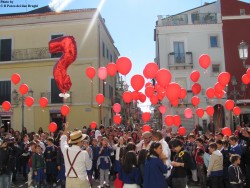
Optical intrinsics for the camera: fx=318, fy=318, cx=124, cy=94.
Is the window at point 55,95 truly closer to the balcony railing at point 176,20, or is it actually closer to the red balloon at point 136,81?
the balcony railing at point 176,20

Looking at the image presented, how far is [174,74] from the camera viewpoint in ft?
85.5

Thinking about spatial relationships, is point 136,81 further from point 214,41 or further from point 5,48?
point 5,48

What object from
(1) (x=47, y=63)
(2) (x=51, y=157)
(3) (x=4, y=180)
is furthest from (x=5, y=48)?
(3) (x=4, y=180)

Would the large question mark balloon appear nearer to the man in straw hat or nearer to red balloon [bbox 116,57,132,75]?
red balloon [bbox 116,57,132,75]

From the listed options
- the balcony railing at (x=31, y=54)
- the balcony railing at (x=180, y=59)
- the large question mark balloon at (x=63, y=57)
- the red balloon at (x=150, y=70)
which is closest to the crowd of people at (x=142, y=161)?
the large question mark balloon at (x=63, y=57)

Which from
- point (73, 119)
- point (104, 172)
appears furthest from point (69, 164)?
point (73, 119)

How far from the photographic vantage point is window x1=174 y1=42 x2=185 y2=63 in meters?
26.2

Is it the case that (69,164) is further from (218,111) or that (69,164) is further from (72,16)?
(218,111)

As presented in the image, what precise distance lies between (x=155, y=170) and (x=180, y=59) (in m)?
21.5

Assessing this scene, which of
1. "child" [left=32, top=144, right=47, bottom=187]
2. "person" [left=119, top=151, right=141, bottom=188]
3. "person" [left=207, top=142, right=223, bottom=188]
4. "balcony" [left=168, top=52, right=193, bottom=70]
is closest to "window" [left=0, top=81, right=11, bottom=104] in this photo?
"balcony" [left=168, top=52, right=193, bottom=70]

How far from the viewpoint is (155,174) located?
5.49 metres

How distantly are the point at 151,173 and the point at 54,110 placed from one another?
19.4 metres

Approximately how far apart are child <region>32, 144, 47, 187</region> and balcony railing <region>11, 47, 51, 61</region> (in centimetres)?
1572

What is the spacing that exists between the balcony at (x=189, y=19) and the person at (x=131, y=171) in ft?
71.9
